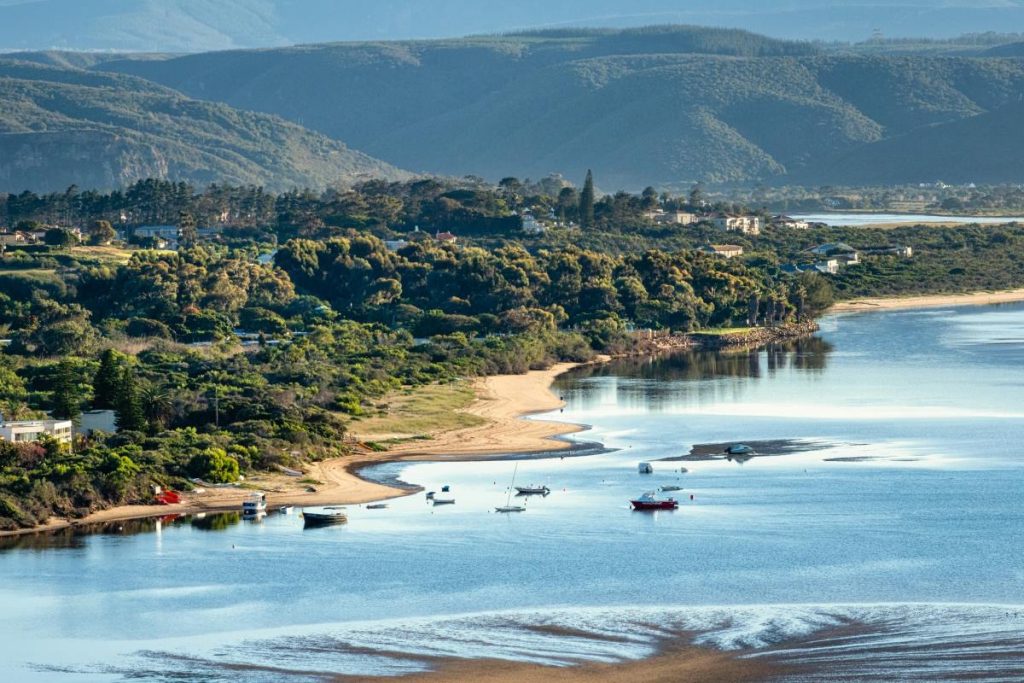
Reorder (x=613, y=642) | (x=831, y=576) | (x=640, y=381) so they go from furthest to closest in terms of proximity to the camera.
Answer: (x=640, y=381)
(x=831, y=576)
(x=613, y=642)

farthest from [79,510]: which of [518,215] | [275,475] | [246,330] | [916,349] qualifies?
[518,215]

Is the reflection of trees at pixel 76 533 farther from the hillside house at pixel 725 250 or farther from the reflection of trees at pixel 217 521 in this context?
the hillside house at pixel 725 250

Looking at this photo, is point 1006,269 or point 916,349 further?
point 1006,269

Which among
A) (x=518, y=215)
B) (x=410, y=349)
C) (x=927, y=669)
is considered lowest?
(x=927, y=669)

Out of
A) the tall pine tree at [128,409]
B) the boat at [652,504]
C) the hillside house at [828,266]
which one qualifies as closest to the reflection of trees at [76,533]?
the tall pine tree at [128,409]

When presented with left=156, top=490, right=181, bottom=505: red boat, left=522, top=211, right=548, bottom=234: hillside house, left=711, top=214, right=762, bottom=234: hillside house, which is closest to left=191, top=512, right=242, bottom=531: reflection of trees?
left=156, top=490, right=181, bottom=505: red boat

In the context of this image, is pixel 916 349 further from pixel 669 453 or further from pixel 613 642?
pixel 613 642
